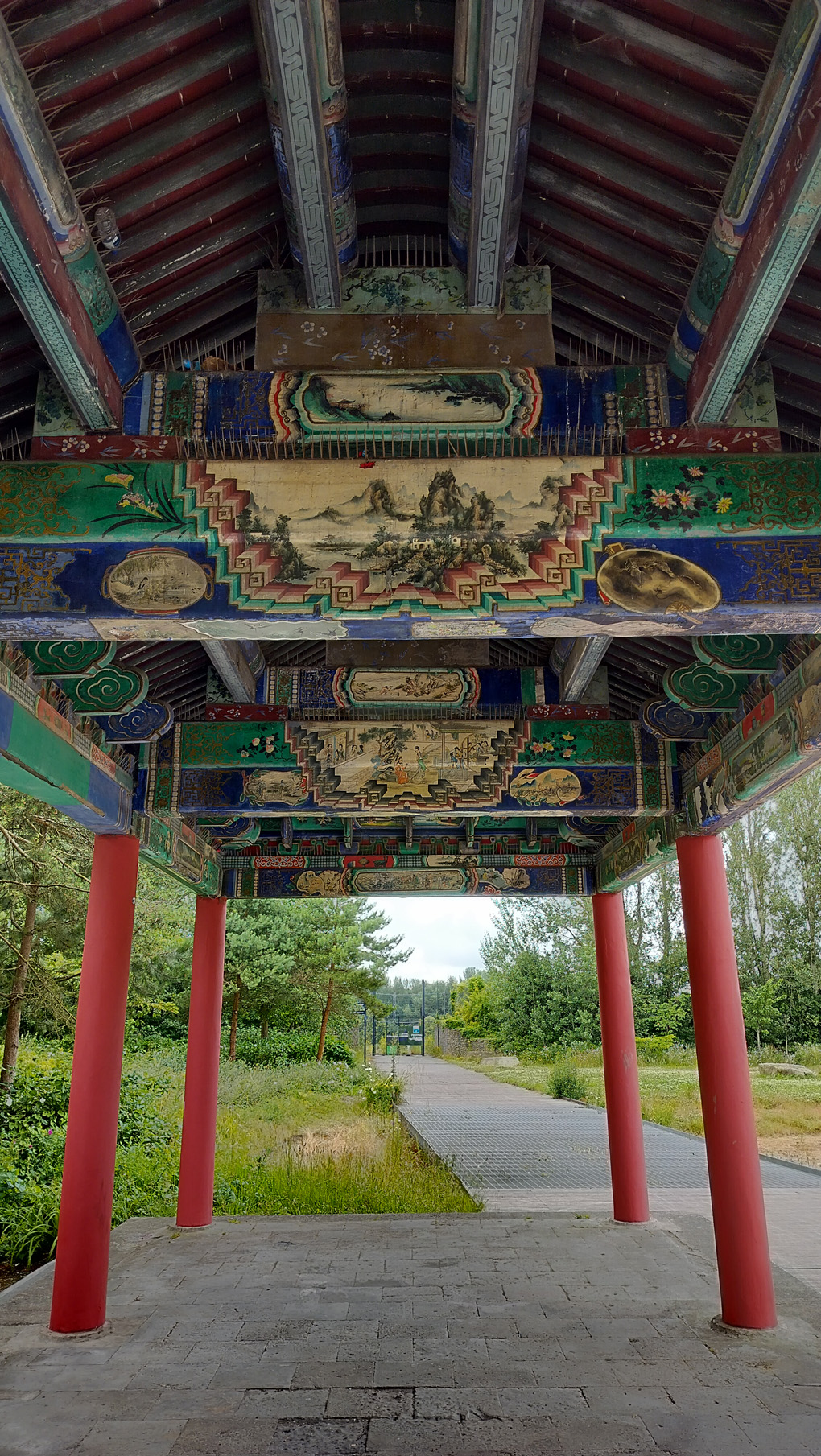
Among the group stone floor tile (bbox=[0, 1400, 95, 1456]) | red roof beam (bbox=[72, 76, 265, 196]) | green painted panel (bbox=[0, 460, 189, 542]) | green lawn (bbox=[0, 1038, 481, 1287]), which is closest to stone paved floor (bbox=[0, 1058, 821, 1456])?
stone floor tile (bbox=[0, 1400, 95, 1456])

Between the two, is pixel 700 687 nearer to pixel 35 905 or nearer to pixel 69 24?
pixel 69 24

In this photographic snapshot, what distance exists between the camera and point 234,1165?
12586 mm

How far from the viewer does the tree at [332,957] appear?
25.6 m

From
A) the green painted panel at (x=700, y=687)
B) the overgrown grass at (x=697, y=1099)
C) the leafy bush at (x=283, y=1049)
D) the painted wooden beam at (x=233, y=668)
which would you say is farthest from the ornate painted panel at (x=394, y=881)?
the leafy bush at (x=283, y=1049)

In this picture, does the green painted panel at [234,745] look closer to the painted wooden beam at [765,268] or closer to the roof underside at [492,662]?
the roof underside at [492,662]

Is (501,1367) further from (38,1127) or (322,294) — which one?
(38,1127)

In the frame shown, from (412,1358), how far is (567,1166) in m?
8.47

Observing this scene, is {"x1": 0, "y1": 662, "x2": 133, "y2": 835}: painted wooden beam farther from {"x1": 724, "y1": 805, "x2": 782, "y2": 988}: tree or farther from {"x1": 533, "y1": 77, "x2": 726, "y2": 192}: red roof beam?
{"x1": 724, "y1": 805, "x2": 782, "y2": 988}: tree

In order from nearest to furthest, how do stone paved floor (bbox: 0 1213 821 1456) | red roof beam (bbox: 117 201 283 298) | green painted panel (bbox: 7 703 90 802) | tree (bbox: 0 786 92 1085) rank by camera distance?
red roof beam (bbox: 117 201 283 298)
stone paved floor (bbox: 0 1213 821 1456)
green painted panel (bbox: 7 703 90 802)
tree (bbox: 0 786 92 1085)

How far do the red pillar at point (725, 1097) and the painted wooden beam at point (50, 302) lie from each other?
5.63 meters

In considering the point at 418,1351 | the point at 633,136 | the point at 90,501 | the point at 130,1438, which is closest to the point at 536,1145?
the point at 418,1351

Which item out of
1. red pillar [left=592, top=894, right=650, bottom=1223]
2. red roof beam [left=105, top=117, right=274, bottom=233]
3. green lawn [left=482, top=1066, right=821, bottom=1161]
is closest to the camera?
red roof beam [left=105, top=117, right=274, bottom=233]

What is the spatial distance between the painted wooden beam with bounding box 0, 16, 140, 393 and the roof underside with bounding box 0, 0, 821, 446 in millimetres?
115

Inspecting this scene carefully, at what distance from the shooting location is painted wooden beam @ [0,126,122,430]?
301 centimetres
